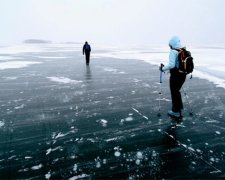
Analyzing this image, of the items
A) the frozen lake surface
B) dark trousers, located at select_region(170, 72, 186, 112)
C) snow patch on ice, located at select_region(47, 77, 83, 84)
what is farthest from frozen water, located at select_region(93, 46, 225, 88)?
snow patch on ice, located at select_region(47, 77, 83, 84)

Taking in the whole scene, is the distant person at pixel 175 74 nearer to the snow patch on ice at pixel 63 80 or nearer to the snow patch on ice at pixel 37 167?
the snow patch on ice at pixel 37 167

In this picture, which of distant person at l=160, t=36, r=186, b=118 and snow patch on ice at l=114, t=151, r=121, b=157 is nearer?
snow patch on ice at l=114, t=151, r=121, b=157

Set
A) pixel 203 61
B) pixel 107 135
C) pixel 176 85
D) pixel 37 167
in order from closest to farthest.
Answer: pixel 37 167 → pixel 107 135 → pixel 176 85 → pixel 203 61

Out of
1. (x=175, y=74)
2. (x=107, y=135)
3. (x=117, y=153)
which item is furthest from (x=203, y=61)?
(x=117, y=153)

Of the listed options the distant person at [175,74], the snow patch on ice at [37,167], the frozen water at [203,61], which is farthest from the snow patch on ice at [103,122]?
the frozen water at [203,61]

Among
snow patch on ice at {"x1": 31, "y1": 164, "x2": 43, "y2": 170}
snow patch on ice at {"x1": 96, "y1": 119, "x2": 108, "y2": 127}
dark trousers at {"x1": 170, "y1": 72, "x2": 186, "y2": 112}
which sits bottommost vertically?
snow patch on ice at {"x1": 96, "y1": 119, "x2": 108, "y2": 127}

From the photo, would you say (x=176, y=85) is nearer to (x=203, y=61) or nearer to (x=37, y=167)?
(x=37, y=167)

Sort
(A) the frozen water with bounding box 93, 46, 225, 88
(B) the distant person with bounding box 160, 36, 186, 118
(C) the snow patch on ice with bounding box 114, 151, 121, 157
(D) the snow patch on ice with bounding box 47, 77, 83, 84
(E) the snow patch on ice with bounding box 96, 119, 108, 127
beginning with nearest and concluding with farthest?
(C) the snow patch on ice with bounding box 114, 151, 121, 157
(B) the distant person with bounding box 160, 36, 186, 118
(E) the snow patch on ice with bounding box 96, 119, 108, 127
(D) the snow patch on ice with bounding box 47, 77, 83, 84
(A) the frozen water with bounding box 93, 46, 225, 88

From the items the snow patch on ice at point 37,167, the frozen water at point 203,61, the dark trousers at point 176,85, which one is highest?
the dark trousers at point 176,85

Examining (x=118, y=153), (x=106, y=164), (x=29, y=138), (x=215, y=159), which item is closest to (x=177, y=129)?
(x=215, y=159)

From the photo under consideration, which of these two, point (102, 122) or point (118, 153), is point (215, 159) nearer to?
point (118, 153)

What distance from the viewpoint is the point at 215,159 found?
4480 mm

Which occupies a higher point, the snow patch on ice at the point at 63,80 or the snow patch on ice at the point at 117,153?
the snow patch on ice at the point at 117,153

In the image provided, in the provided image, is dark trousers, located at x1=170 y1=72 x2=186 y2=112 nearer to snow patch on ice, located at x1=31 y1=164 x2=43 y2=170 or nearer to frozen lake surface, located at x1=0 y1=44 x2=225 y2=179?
frozen lake surface, located at x1=0 y1=44 x2=225 y2=179
